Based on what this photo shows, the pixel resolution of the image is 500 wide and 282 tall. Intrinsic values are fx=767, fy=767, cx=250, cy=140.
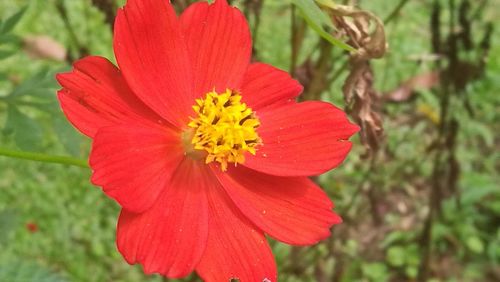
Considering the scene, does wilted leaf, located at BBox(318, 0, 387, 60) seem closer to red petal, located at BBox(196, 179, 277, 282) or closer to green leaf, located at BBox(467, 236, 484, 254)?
red petal, located at BBox(196, 179, 277, 282)

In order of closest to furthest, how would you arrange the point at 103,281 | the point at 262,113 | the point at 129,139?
the point at 129,139 < the point at 262,113 < the point at 103,281

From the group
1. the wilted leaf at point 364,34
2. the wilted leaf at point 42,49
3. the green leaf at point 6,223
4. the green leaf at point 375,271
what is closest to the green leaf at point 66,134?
Answer: the green leaf at point 6,223

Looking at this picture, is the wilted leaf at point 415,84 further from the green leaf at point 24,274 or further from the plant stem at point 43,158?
the plant stem at point 43,158

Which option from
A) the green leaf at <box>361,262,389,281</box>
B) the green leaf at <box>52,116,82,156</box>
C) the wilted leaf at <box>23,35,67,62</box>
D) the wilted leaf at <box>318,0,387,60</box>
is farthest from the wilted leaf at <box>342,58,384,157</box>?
the wilted leaf at <box>23,35,67,62</box>

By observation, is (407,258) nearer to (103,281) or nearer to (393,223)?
(393,223)

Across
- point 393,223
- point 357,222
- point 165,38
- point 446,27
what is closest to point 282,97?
point 165,38

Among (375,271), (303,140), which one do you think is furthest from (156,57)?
(375,271)
